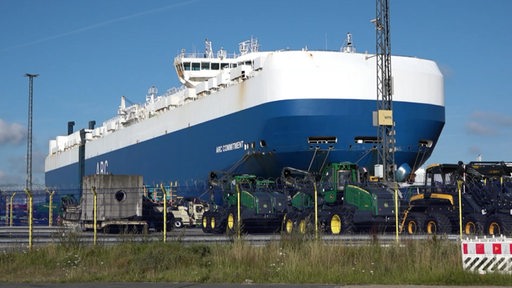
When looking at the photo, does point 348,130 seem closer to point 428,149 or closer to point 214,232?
point 428,149

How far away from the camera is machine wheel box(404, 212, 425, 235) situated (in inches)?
1131

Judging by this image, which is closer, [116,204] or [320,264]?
[320,264]

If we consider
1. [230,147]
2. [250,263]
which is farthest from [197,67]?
[250,263]

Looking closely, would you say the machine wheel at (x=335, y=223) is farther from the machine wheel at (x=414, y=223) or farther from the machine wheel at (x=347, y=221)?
the machine wheel at (x=414, y=223)

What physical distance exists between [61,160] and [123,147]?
28071mm

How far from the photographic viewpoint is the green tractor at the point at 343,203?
95.5 ft

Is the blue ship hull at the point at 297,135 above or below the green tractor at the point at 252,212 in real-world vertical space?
above

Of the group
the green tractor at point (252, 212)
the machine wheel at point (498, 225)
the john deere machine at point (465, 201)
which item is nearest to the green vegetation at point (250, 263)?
the machine wheel at point (498, 225)

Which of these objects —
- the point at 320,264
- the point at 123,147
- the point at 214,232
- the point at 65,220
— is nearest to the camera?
the point at 320,264

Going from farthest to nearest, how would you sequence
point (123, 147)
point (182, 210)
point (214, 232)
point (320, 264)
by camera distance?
point (123, 147) < point (182, 210) < point (214, 232) < point (320, 264)

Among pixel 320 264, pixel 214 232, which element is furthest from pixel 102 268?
pixel 214 232

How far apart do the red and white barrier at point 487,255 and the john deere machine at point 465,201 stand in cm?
1179

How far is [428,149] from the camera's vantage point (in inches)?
1946

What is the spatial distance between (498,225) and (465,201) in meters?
2.32
